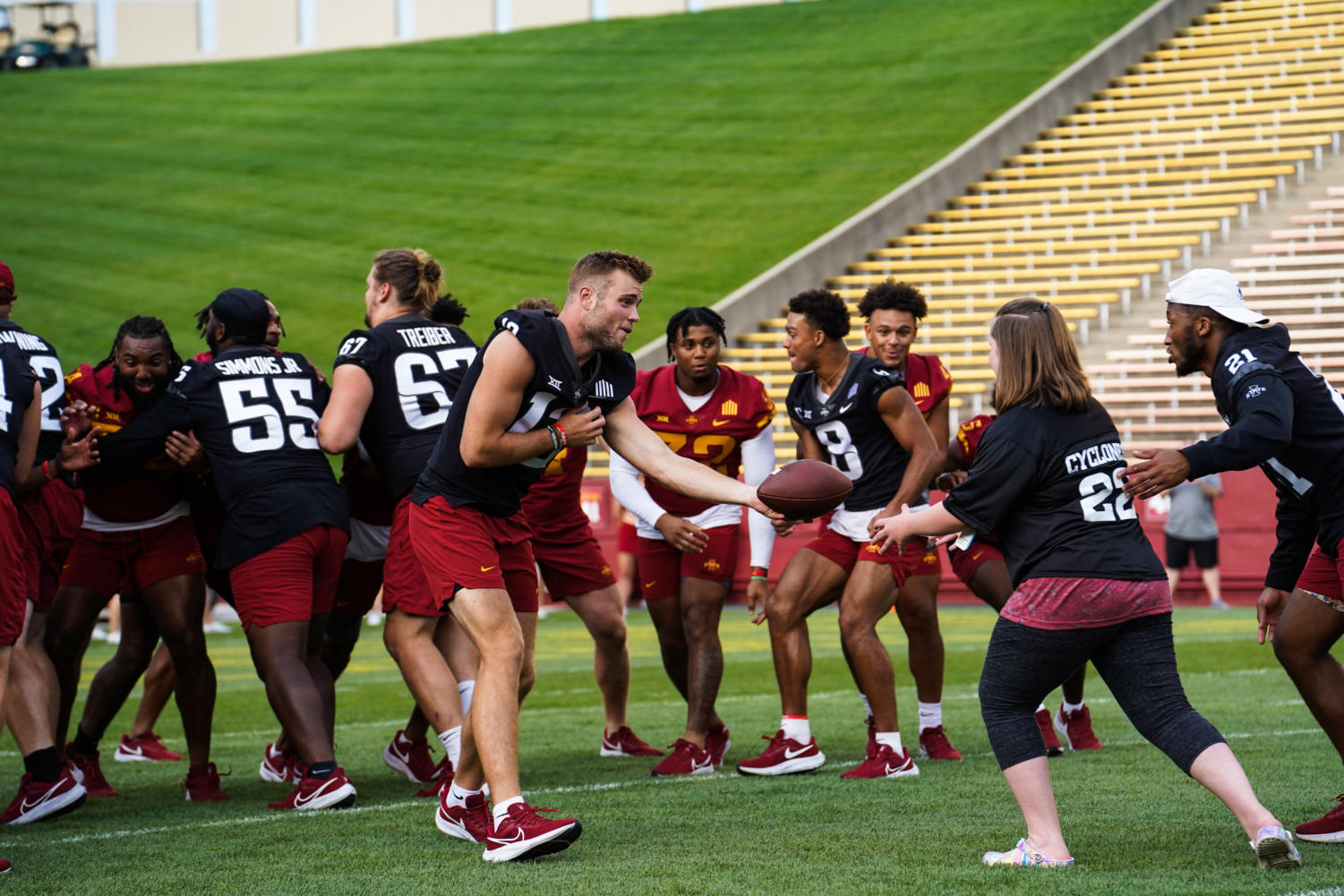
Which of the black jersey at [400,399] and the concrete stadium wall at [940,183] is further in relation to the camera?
the concrete stadium wall at [940,183]

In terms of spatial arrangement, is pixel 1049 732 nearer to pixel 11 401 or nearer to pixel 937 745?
pixel 937 745

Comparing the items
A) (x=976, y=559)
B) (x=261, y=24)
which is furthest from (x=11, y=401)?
(x=261, y=24)

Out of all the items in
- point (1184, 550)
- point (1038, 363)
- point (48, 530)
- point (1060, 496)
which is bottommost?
point (1184, 550)

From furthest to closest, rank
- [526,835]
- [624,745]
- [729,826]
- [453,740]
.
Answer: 1. [624,745]
2. [453,740]
3. [729,826]
4. [526,835]

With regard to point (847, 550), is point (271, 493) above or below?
above

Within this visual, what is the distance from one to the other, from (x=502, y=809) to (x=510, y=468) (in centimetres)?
116

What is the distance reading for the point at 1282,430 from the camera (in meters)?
4.73

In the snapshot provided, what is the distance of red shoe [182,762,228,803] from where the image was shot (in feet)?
21.7

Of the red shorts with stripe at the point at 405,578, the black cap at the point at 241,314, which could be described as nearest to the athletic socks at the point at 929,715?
the red shorts with stripe at the point at 405,578

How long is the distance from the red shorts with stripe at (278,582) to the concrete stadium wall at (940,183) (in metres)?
16.6

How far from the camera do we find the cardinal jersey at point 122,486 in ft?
21.9

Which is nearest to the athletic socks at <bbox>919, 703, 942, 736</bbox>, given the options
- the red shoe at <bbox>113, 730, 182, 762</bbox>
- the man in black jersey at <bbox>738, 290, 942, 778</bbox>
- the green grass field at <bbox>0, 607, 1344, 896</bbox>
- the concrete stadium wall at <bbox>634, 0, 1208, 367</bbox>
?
the green grass field at <bbox>0, 607, 1344, 896</bbox>

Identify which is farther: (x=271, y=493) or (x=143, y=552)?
(x=143, y=552)

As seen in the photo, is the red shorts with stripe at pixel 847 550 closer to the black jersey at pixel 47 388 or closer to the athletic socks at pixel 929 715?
the athletic socks at pixel 929 715
